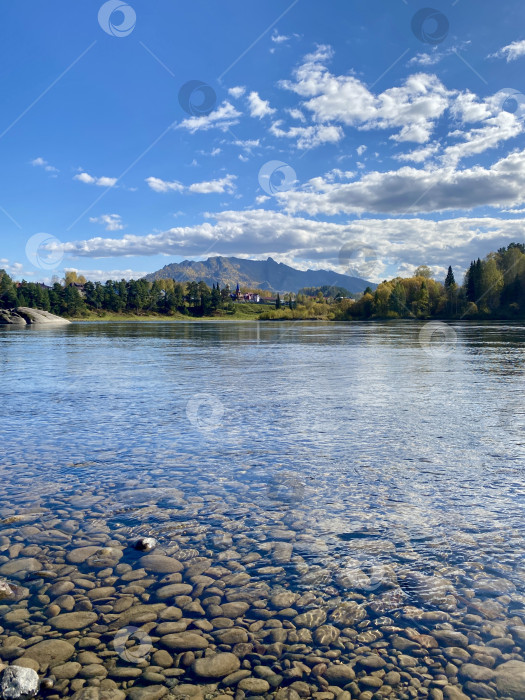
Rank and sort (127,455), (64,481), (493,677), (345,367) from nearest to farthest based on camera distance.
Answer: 1. (493,677)
2. (64,481)
3. (127,455)
4. (345,367)

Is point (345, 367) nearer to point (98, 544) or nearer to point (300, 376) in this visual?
point (300, 376)

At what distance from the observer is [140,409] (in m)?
22.0

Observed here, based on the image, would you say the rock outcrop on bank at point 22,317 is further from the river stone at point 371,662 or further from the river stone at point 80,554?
the river stone at point 371,662

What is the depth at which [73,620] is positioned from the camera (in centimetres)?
674

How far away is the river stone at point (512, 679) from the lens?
5469mm

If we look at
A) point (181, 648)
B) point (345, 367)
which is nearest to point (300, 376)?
point (345, 367)

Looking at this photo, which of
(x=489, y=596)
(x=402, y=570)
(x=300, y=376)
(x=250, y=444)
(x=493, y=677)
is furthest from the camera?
(x=300, y=376)

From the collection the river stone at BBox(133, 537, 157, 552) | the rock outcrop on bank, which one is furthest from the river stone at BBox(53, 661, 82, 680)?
the rock outcrop on bank

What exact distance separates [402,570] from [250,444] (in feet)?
28.4

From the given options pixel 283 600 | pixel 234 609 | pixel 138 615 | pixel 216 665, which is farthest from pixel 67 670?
pixel 283 600

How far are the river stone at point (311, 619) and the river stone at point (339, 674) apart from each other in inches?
29.4

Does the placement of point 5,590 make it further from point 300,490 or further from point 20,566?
point 300,490

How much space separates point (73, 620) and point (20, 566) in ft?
6.49

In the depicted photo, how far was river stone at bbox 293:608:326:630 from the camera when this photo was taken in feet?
21.7
